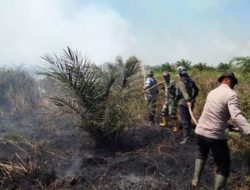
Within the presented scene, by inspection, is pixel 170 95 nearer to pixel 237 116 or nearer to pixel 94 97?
pixel 94 97

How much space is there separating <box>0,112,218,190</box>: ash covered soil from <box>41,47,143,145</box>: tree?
617 millimetres

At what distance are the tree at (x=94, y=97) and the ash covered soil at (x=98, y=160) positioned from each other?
0.62m

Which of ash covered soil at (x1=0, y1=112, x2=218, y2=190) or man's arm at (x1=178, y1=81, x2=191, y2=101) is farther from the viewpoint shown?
man's arm at (x1=178, y1=81, x2=191, y2=101)

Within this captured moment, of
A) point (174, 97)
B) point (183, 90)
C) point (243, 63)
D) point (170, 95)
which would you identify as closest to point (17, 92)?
point (170, 95)

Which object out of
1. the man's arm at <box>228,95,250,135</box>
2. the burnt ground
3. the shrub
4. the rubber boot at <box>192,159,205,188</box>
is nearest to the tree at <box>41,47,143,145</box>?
the burnt ground

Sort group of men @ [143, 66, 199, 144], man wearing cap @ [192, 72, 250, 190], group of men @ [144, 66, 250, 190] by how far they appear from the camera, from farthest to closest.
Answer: group of men @ [143, 66, 199, 144] < man wearing cap @ [192, 72, 250, 190] < group of men @ [144, 66, 250, 190]

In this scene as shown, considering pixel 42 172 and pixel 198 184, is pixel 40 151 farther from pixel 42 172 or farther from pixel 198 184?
pixel 198 184

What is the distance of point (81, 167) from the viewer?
9.34m

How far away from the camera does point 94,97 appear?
10.8m

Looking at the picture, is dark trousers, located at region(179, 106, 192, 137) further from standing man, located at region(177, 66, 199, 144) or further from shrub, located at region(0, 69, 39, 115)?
shrub, located at region(0, 69, 39, 115)

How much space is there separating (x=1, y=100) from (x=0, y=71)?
5.93 feet

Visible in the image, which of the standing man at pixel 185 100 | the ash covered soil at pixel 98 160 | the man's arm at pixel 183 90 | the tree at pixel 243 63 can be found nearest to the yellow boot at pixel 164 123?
the ash covered soil at pixel 98 160

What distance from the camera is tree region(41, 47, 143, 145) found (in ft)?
34.8

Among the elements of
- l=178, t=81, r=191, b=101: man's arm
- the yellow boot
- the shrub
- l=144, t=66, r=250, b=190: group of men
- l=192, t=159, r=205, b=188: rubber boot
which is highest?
the shrub
